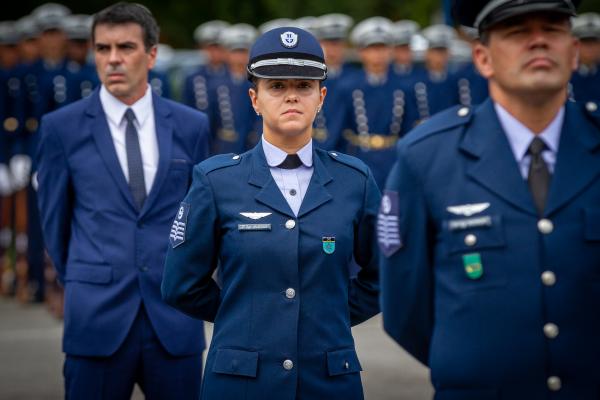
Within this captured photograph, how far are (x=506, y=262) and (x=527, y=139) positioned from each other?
13.9 inches

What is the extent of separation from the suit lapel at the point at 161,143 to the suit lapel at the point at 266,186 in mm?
1054

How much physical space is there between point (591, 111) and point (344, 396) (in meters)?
Answer: 1.28

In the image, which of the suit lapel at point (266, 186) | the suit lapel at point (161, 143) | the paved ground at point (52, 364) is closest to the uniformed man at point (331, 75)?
the paved ground at point (52, 364)

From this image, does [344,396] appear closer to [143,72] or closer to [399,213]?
[399,213]

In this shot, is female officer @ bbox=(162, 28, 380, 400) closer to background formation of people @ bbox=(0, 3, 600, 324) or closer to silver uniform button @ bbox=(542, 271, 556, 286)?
silver uniform button @ bbox=(542, 271, 556, 286)

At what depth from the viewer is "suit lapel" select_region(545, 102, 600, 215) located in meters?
3.41

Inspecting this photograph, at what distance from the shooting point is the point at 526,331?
3.39 meters

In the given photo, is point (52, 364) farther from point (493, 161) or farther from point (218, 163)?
point (493, 161)

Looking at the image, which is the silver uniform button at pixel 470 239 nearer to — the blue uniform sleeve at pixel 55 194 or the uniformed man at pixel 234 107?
the blue uniform sleeve at pixel 55 194

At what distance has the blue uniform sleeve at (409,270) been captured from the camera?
3.56 m

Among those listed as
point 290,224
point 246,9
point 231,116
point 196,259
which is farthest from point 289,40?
point 246,9

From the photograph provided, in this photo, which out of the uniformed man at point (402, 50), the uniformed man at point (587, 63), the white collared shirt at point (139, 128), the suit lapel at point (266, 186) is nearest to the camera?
the suit lapel at point (266, 186)

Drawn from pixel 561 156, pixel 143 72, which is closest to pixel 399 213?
pixel 561 156

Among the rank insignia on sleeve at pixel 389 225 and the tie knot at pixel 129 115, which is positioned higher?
the tie knot at pixel 129 115
